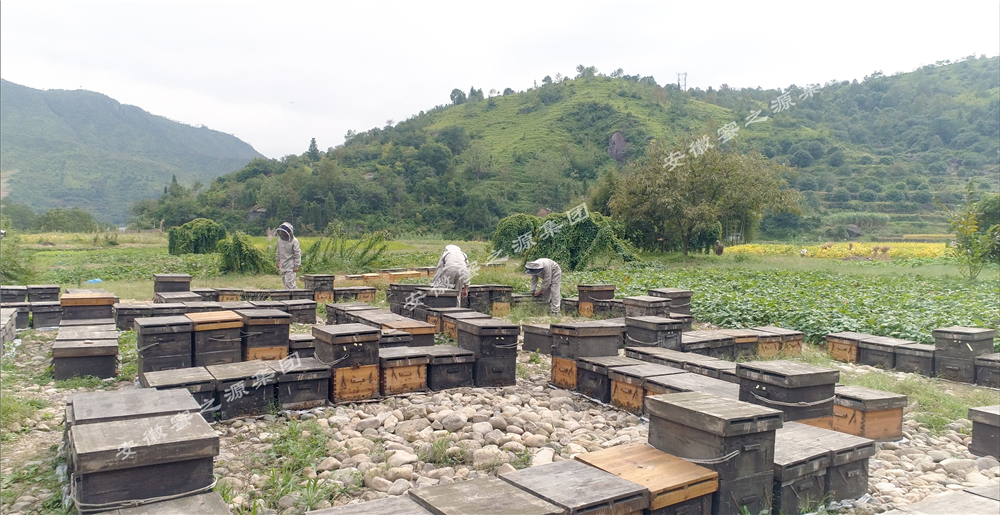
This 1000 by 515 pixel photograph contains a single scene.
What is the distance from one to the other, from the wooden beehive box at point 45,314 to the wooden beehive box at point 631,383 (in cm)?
956

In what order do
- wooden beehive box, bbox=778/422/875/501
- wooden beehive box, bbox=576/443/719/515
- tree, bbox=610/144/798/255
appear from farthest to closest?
tree, bbox=610/144/798/255
wooden beehive box, bbox=778/422/875/501
wooden beehive box, bbox=576/443/719/515

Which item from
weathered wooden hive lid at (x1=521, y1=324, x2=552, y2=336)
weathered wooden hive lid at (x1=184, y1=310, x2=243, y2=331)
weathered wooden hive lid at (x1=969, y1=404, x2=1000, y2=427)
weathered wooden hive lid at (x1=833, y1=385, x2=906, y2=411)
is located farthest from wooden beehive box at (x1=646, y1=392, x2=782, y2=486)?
weathered wooden hive lid at (x1=521, y1=324, x2=552, y2=336)

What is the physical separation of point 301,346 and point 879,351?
8066mm

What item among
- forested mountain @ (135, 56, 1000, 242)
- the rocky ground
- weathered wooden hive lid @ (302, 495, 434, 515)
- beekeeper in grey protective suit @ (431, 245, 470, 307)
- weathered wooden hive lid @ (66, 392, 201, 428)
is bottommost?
the rocky ground

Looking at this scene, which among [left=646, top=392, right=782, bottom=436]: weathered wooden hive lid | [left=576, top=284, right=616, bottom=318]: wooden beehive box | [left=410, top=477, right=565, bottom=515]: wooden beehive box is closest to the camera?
[left=410, top=477, right=565, bottom=515]: wooden beehive box

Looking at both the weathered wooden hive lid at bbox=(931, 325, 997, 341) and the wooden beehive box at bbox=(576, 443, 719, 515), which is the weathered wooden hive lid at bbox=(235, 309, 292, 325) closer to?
the wooden beehive box at bbox=(576, 443, 719, 515)

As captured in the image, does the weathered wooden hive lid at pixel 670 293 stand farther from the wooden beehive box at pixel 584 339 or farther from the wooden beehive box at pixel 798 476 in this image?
the wooden beehive box at pixel 798 476

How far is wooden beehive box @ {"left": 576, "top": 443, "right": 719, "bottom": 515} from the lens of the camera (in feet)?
11.3

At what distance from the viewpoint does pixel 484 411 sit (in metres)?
5.91

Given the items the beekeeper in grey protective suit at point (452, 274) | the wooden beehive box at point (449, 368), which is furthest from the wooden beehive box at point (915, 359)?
the beekeeper in grey protective suit at point (452, 274)

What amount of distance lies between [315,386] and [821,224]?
6107 cm

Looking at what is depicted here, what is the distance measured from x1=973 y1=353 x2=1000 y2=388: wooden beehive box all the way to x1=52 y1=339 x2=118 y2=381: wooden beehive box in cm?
1054

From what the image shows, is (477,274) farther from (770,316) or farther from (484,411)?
(484,411)

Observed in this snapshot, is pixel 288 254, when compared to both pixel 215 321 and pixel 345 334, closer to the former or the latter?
pixel 215 321
